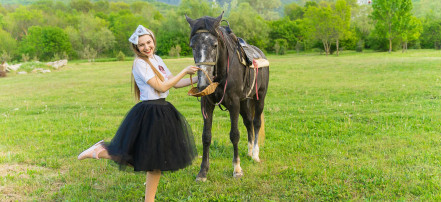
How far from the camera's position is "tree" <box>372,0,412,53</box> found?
38781mm

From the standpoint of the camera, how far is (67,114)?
9.88 metres

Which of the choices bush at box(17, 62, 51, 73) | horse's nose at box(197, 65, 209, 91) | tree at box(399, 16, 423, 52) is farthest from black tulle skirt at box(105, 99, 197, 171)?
tree at box(399, 16, 423, 52)

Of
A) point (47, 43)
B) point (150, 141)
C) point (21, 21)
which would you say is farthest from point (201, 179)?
point (21, 21)

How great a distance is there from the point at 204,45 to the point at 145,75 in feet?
2.73

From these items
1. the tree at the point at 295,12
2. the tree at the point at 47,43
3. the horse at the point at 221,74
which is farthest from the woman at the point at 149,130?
the tree at the point at 295,12

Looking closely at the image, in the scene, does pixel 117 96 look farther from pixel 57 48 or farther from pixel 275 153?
pixel 57 48

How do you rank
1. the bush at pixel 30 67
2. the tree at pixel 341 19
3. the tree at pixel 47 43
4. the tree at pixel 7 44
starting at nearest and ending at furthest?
the bush at pixel 30 67, the tree at pixel 341 19, the tree at pixel 47 43, the tree at pixel 7 44

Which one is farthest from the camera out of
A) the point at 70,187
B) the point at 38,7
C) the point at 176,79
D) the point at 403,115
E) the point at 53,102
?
the point at 38,7

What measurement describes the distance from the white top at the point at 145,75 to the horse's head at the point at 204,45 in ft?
1.57

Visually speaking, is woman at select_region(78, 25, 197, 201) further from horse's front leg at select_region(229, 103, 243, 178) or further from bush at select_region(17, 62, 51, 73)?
bush at select_region(17, 62, 51, 73)

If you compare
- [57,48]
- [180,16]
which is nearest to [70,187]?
[180,16]

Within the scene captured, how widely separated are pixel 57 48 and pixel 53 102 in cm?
4971

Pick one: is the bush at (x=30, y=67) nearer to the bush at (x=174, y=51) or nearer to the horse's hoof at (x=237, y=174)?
the bush at (x=174, y=51)

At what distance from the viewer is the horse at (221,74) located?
371cm
